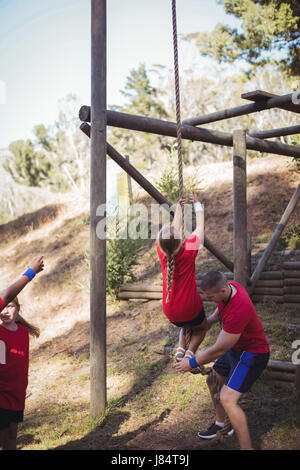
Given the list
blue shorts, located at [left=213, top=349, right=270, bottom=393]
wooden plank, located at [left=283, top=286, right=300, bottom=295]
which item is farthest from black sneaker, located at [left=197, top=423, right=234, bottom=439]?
wooden plank, located at [left=283, top=286, right=300, bottom=295]

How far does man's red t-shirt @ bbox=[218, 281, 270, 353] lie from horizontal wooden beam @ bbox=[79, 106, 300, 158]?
7.40ft

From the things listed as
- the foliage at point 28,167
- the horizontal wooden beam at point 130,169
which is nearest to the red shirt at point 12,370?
the horizontal wooden beam at point 130,169

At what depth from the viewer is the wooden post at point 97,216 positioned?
4547mm

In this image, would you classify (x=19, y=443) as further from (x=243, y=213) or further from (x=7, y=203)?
(x=7, y=203)

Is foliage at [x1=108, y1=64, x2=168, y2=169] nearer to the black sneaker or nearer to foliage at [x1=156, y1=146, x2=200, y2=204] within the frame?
foliage at [x1=156, y1=146, x2=200, y2=204]

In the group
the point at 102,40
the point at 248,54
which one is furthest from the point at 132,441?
the point at 248,54

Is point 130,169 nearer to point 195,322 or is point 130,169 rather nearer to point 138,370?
point 195,322

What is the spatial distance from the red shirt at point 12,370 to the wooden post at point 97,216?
1.39m

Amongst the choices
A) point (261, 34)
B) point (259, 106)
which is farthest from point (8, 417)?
point (261, 34)

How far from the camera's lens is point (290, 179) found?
38.6 feet

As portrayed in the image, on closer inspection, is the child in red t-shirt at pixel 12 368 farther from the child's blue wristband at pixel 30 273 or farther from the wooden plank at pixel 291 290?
the wooden plank at pixel 291 290

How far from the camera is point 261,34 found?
1476 centimetres

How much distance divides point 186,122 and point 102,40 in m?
1.49

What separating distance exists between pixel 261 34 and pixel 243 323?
14233mm
